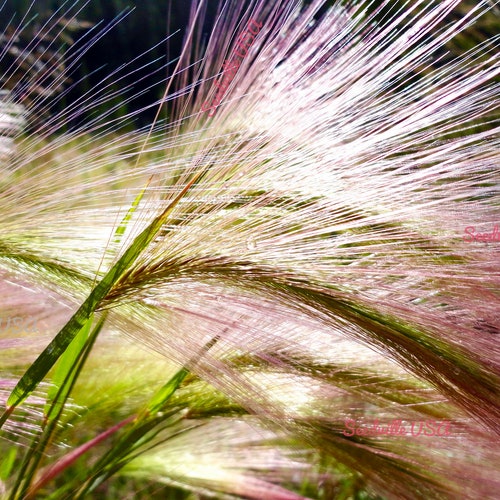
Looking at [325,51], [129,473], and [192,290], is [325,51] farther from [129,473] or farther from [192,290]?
[129,473]

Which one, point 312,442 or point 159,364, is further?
point 159,364

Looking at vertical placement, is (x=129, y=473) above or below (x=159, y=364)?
below

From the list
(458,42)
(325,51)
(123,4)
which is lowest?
(325,51)

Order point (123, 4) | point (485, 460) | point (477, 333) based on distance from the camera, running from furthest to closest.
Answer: point (123, 4) → point (485, 460) → point (477, 333)

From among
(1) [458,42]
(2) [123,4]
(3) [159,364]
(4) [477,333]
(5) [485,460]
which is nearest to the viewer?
(4) [477,333]

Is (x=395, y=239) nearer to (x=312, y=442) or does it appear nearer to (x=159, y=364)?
(x=312, y=442)

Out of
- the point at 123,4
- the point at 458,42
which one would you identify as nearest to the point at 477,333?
the point at 458,42
